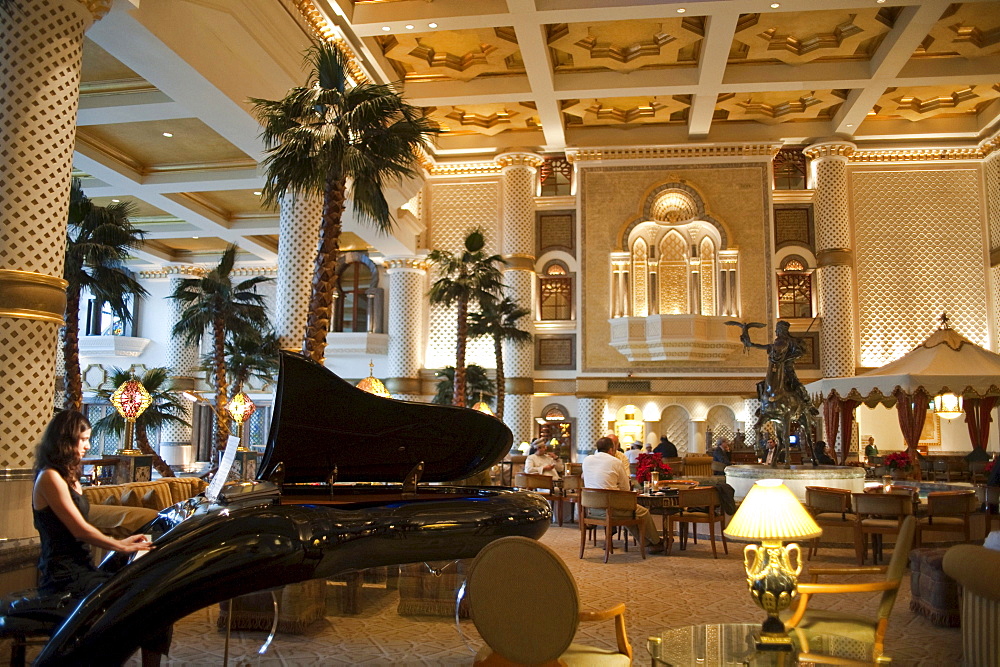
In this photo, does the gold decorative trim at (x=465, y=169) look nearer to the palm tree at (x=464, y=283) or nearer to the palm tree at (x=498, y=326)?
the palm tree at (x=498, y=326)

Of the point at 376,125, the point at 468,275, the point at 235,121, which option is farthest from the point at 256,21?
the point at 468,275

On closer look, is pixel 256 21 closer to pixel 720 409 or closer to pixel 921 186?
pixel 720 409

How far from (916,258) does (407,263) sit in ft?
44.1

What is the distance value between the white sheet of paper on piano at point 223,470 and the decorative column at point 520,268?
15.7 m

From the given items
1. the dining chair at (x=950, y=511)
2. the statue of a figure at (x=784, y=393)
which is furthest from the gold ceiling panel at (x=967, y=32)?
the dining chair at (x=950, y=511)

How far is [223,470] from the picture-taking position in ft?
12.0

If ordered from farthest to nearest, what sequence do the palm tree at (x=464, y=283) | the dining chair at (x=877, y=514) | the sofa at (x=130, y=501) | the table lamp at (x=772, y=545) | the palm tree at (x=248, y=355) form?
the palm tree at (x=248, y=355) < the palm tree at (x=464, y=283) < the dining chair at (x=877, y=514) < the sofa at (x=130, y=501) < the table lamp at (x=772, y=545)

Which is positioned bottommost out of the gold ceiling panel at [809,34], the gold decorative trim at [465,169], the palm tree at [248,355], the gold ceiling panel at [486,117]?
the palm tree at [248,355]

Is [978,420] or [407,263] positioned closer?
[978,420]

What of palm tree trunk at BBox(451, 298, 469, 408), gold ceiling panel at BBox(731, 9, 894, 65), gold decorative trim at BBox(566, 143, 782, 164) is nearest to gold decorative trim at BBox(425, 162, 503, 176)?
gold decorative trim at BBox(566, 143, 782, 164)

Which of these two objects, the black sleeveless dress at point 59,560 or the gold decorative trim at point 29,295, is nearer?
the black sleeveless dress at point 59,560

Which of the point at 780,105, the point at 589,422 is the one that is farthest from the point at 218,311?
the point at 780,105

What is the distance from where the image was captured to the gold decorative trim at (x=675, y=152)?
1975 centimetres

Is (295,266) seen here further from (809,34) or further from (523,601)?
(809,34)
